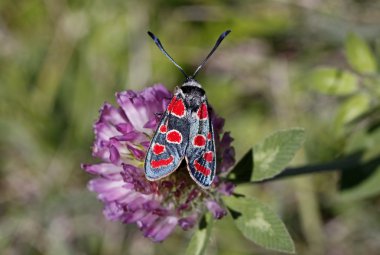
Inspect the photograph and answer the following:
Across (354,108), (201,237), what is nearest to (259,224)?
(201,237)

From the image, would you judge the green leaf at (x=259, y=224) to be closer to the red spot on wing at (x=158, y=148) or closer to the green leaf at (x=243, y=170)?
the green leaf at (x=243, y=170)

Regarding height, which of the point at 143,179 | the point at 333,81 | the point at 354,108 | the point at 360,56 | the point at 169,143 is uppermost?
the point at 360,56

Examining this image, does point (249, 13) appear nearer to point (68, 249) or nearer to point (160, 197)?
point (68, 249)

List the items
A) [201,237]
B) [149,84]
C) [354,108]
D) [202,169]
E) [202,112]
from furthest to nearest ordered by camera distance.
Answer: [149,84]
[354,108]
[201,237]
[202,112]
[202,169]

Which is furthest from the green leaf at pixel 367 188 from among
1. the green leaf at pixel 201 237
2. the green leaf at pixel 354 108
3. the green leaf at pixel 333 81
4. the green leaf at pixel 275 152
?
the green leaf at pixel 201 237

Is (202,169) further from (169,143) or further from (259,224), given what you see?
(259,224)

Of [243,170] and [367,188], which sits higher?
[367,188]
